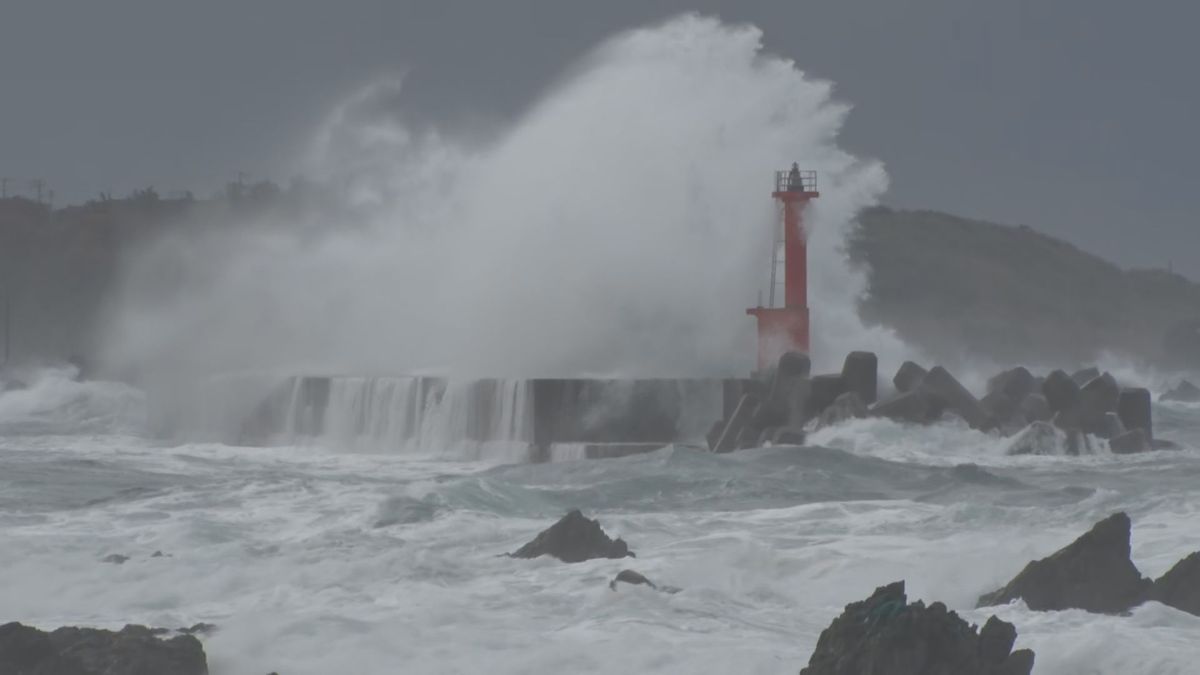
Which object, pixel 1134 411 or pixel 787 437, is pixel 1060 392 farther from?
pixel 787 437

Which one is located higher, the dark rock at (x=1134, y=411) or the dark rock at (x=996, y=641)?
the dark rock at (x=1134, y=411)

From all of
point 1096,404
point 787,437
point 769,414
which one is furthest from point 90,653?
point 1096,404

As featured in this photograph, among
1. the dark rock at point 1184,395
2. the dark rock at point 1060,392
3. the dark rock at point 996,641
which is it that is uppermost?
the dark rock at point 1184,395

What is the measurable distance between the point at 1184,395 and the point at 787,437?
26739 millimetres

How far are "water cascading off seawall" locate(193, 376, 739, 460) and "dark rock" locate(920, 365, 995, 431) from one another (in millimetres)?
2033

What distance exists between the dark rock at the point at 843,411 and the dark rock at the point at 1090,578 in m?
9.28

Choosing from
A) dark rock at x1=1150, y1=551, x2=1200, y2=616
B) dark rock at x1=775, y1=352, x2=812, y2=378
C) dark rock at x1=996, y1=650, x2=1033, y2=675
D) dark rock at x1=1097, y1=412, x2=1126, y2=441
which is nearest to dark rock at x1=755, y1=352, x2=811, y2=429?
dark rock at x1=775, y1=352, x2=812, y2=378

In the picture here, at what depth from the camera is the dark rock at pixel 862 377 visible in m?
18.5

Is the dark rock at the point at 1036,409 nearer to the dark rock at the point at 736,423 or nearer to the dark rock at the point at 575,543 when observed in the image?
the dark rock at the point at 736,423

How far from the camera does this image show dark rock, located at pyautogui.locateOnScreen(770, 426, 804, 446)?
17.3 metres

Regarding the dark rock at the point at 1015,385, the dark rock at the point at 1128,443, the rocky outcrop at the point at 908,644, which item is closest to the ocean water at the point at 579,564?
the rocky outcrop at the point at 908,644

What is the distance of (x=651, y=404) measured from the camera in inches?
729

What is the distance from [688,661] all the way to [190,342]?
22.7 metres

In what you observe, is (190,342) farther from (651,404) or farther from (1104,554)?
(1104,554)
